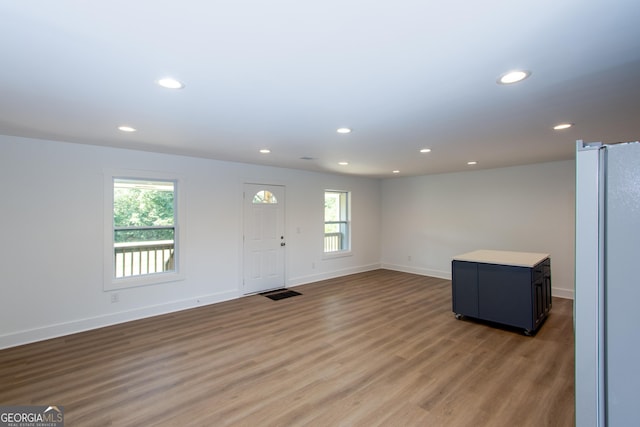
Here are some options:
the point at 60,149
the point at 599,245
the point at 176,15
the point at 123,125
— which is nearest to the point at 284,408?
the point at 599,245

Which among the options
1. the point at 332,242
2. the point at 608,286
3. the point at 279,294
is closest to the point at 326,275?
the point at 332,242

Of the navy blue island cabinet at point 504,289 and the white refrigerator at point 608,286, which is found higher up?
the white refrigerator at point 608,286

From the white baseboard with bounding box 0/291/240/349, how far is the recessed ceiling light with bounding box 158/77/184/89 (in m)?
3.48

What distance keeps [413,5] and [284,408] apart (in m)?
2.69

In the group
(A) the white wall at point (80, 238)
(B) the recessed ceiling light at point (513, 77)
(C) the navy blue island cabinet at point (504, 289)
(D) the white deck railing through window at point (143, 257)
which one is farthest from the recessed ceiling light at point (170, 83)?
(C) the navy blue island cabinet at point (504, 289)

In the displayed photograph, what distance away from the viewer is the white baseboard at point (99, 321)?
139 inches

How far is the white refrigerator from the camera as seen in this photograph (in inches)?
43.6

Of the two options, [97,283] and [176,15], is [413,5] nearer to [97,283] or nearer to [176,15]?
[176,15]

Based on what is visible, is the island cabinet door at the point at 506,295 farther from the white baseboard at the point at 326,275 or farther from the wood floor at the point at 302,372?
the white baseboard at the point at 326,275

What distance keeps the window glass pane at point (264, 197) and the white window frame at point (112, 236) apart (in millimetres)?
1316

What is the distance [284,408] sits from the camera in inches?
92.4

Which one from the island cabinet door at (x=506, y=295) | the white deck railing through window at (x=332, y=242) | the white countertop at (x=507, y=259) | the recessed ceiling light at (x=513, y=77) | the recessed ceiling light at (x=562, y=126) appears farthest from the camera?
the white deck railing through window at (x=332, y=242)

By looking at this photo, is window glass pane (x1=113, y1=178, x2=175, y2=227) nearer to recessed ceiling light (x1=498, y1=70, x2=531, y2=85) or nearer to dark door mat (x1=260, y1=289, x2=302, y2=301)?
dark door mat (x1=260, y1=289, x2=302, y2=301)

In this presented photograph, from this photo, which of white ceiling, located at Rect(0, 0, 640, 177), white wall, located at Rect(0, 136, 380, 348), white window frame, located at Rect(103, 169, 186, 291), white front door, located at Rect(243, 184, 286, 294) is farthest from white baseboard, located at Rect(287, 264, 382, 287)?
white ceiling, located at Rect(0, 0, 640, 177)
